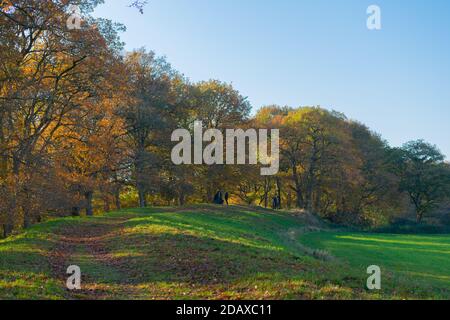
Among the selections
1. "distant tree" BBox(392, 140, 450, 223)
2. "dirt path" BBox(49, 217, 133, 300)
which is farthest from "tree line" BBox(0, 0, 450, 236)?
"dirt path" BBox(49, 217, 133, 300)

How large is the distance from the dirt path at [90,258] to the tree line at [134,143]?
371 centimetres

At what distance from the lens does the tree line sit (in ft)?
82.2

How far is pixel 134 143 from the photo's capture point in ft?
167

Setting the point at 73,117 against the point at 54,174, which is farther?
the point at 73,117

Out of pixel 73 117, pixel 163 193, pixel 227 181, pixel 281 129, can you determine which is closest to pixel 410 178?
pixel 281 129

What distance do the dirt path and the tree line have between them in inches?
146

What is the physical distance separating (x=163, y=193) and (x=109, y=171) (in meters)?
11.3

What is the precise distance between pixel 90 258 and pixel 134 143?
35.6 metres

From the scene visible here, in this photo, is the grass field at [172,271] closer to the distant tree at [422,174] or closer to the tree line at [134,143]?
the tree line at [134,143]

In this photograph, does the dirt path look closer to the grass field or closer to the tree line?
the grass field

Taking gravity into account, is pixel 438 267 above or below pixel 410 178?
below
